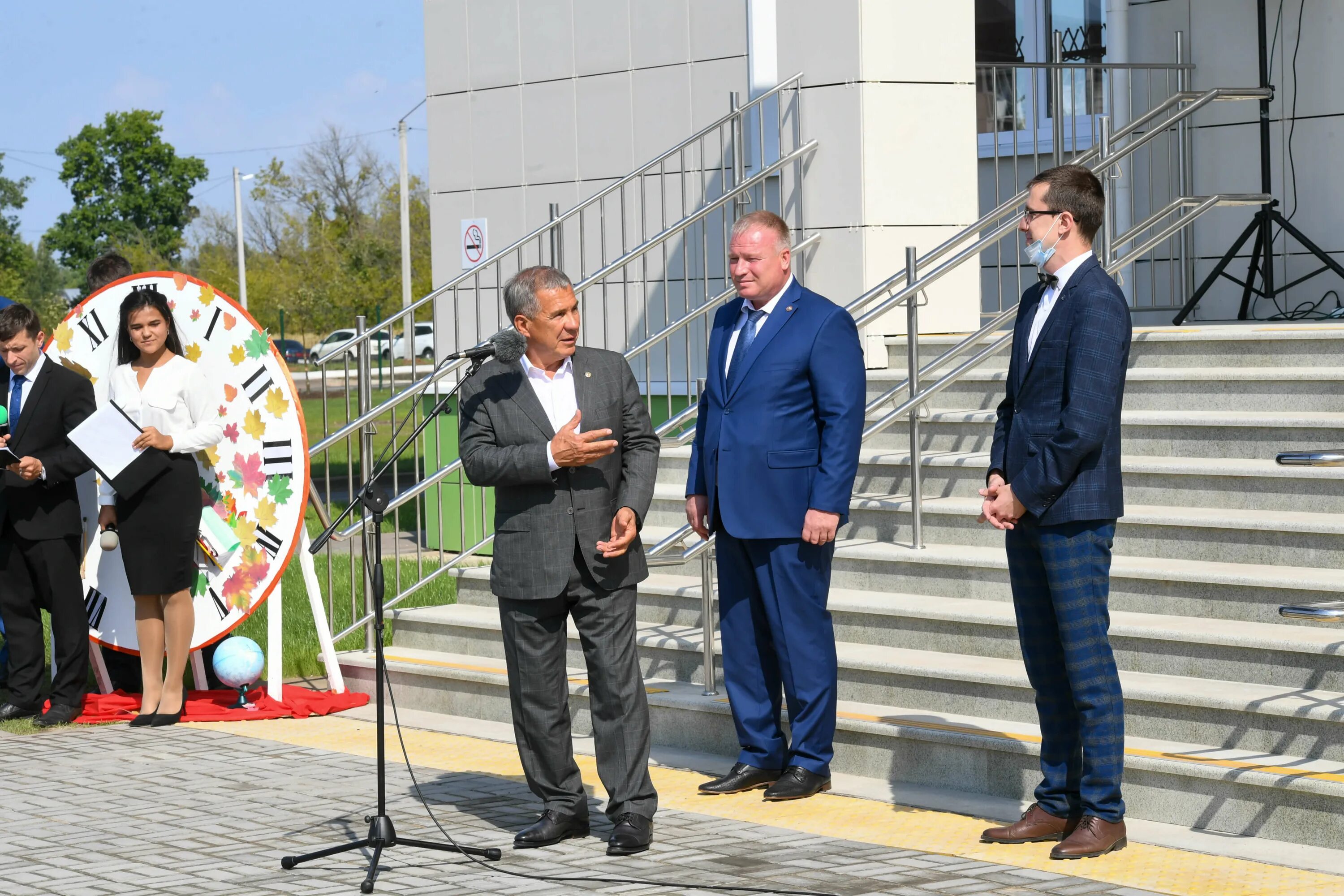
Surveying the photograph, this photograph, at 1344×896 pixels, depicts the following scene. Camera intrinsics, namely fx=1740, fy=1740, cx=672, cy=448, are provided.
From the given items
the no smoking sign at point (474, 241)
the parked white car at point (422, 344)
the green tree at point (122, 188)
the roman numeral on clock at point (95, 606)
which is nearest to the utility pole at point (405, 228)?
the parked white car at point (422, 344)

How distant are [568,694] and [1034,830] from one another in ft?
5.10

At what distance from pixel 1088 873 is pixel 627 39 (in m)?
7.87

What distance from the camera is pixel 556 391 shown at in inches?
226

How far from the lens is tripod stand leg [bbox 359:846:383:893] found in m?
5.10

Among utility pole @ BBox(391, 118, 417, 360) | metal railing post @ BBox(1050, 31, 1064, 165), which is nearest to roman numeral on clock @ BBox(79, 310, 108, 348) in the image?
metal railing post @ BBox(1050, 31, 1064, 165)

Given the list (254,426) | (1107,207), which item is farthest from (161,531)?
(1107,207)

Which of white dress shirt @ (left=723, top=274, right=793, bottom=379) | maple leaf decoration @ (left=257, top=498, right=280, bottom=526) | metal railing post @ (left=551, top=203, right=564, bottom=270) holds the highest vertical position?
metal railing post @ (left=551, top=203, right=564, bottom=270)

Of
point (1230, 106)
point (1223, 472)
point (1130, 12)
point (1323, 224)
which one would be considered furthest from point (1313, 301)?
point (1223, 472)

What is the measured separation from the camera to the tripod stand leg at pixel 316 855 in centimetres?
537

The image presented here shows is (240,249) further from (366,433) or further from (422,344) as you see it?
(366,433)

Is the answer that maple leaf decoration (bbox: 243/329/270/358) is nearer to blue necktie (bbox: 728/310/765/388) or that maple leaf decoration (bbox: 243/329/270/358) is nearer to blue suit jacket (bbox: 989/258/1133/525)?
blue necktie (bbox: 728/310/765/388)

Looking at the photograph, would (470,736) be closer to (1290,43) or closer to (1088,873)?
(1088,873)

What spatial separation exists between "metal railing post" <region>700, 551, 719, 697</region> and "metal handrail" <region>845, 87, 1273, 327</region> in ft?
3.83

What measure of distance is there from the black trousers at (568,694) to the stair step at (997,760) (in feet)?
3.37
